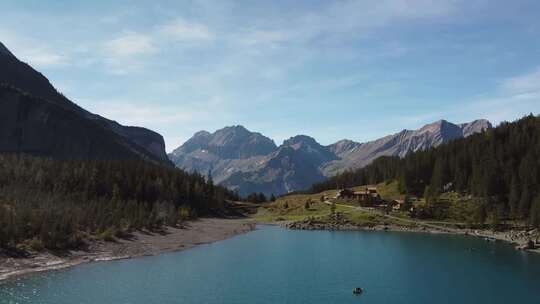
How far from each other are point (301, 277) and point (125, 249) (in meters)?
48.3

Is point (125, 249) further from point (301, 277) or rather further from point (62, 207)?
point (301, 277)

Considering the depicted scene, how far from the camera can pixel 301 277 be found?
90938mm

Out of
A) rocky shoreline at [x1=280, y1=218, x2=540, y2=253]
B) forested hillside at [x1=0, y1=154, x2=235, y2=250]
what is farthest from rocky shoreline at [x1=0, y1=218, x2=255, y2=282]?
rocky shoreline at [x1=280, y1=218, x2=540, y2=253]

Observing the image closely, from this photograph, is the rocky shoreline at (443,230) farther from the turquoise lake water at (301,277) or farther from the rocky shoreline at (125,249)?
the rocky shoreline at (125,249)

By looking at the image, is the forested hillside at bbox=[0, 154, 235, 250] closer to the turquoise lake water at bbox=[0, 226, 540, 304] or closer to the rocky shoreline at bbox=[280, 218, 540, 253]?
the turquoise lake water at bbox=[0, 226, 540, 304]

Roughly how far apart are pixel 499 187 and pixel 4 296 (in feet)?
547

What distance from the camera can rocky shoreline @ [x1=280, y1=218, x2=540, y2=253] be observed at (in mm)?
134100

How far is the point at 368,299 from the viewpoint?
73.9 meters

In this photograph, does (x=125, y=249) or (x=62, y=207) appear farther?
(x=62, y=207)

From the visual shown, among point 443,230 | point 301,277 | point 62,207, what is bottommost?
point 301,277

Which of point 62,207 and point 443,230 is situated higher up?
point 62,207

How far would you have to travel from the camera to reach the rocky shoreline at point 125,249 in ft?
300

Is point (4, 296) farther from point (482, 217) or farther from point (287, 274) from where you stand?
point (482, 217)

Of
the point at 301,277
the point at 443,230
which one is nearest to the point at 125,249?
the point at 301,277
